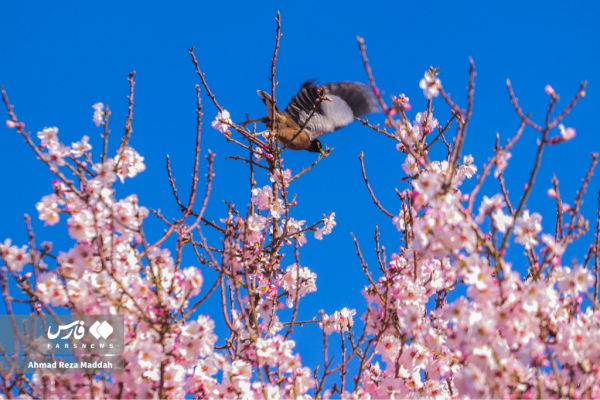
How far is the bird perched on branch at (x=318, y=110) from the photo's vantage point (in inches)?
194

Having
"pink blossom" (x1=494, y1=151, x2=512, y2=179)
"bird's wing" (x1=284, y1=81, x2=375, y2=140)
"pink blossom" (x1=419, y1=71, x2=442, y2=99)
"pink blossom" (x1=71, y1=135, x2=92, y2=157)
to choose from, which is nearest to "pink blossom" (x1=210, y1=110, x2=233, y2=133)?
"bird's wing" (x1=284, y1=81, x2=375, y2=140)

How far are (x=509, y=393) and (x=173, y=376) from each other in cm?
170

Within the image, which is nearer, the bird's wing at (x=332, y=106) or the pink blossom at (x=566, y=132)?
the pink blossom at (x=566, y=132)

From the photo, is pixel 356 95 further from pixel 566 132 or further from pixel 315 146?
pixel 566 132

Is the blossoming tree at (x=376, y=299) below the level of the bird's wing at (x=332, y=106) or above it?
below

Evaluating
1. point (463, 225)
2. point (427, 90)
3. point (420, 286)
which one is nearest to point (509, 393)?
point (463, 225)

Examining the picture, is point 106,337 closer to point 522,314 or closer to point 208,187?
point 208,187

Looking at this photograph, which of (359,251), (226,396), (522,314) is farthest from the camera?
(359,251)

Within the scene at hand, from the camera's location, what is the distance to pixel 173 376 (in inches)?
103

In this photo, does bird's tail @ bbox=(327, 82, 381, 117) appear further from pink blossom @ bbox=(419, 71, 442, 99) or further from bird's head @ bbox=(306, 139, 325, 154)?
pink blossom @ bbox=(419, 71, 442, 99)

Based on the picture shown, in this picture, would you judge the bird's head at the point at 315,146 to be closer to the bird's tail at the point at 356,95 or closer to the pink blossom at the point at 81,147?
the bird's tail at the point at 356,95

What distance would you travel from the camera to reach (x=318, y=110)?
5.43 m

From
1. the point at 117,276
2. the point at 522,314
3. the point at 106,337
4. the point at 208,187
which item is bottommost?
the point at 522,314

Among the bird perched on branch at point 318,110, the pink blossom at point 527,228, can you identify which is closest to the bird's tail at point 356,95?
the bird perched on branch at point 318,110
